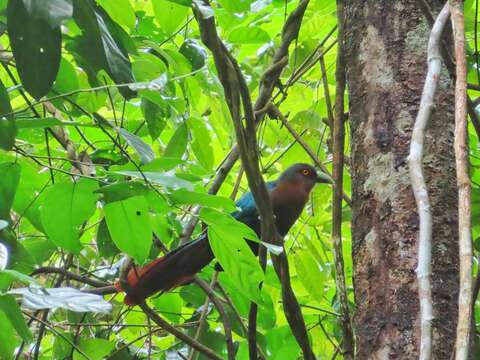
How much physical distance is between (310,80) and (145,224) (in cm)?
152

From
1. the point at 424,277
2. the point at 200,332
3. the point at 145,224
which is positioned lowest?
the point at 200,332

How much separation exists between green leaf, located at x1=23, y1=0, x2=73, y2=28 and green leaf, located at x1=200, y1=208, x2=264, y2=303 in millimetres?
569

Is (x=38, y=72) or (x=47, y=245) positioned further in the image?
(x=47, y=245)

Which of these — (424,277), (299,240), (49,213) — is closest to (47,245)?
(49,213)

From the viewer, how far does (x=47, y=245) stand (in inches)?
95.8

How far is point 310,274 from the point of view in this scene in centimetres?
266

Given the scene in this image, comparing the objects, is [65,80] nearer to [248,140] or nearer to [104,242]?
[248,140]

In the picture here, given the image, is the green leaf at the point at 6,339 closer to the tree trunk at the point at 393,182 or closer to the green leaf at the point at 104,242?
the tree trunk at the point at 393,182

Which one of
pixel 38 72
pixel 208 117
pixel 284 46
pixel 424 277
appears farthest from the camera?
pixel 208 117

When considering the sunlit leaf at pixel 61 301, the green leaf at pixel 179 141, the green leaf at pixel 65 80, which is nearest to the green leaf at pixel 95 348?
the green leaf at pixel 179 141

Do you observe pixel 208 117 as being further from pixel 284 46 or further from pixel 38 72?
pixel 38 72

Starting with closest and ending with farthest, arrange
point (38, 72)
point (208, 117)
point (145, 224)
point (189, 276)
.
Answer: point (38, 72), point (145, 224), point (189, 276), point (208, 117)

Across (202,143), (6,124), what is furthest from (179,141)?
(6,124)

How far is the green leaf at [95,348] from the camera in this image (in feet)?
7.82
